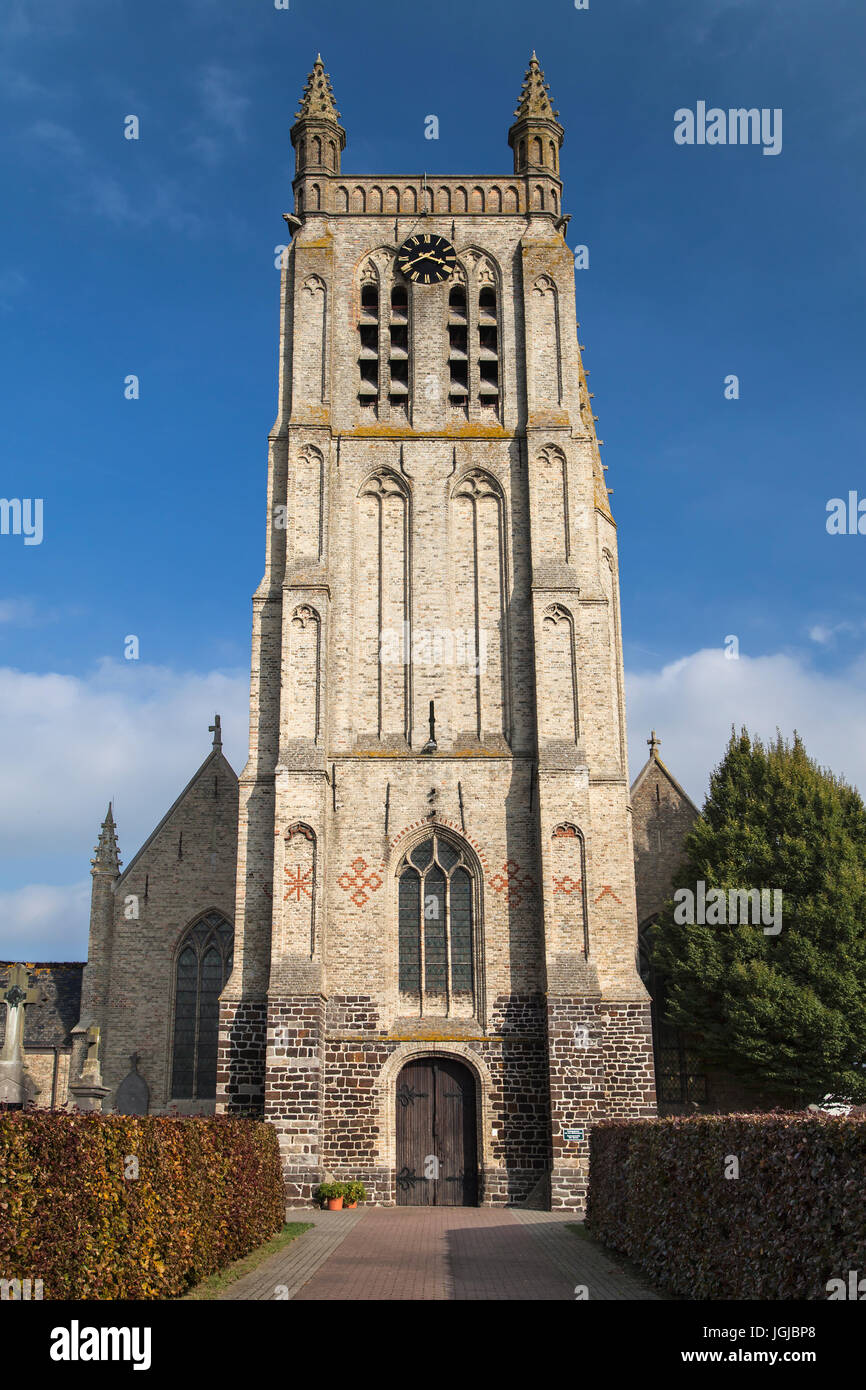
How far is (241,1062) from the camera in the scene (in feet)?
80.1

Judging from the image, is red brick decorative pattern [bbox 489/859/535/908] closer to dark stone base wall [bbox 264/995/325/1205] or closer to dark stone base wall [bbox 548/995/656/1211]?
dark stone base wall [bbox 548/995/656/1211]

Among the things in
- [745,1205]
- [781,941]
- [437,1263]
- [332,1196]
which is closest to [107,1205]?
[745,1205]

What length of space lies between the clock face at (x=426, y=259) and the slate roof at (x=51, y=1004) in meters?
19.3

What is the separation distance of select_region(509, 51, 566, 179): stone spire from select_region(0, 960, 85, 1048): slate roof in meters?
23.5

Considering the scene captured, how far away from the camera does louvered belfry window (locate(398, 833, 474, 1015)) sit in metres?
25.4

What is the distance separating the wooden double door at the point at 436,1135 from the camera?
955 inches

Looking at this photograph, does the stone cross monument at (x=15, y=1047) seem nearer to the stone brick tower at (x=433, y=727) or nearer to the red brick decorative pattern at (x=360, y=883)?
the stone brick tower at (x=433, y=727)

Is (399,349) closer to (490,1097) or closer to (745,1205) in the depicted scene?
(490,1097)

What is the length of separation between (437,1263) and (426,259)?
23343 mm

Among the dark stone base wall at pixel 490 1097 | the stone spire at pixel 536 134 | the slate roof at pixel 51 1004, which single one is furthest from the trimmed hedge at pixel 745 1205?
the stone spire at pixel 536 134

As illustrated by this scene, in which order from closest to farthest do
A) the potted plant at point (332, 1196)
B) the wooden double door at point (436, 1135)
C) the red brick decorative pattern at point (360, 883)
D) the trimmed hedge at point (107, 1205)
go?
1. the trimmed hedge at point (107, 1205)
2. the potted plant at point (332, 1196)
3. the wooden double door at point (436, 1135)
4. the red brick decorative pattern at point (360, 883)

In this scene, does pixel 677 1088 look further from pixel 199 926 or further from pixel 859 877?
pixel 199 926

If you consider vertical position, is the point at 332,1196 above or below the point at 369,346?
below

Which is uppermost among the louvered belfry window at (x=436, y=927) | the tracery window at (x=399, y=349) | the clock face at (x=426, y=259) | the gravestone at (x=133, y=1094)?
the clock face at (x=426, y=259)
